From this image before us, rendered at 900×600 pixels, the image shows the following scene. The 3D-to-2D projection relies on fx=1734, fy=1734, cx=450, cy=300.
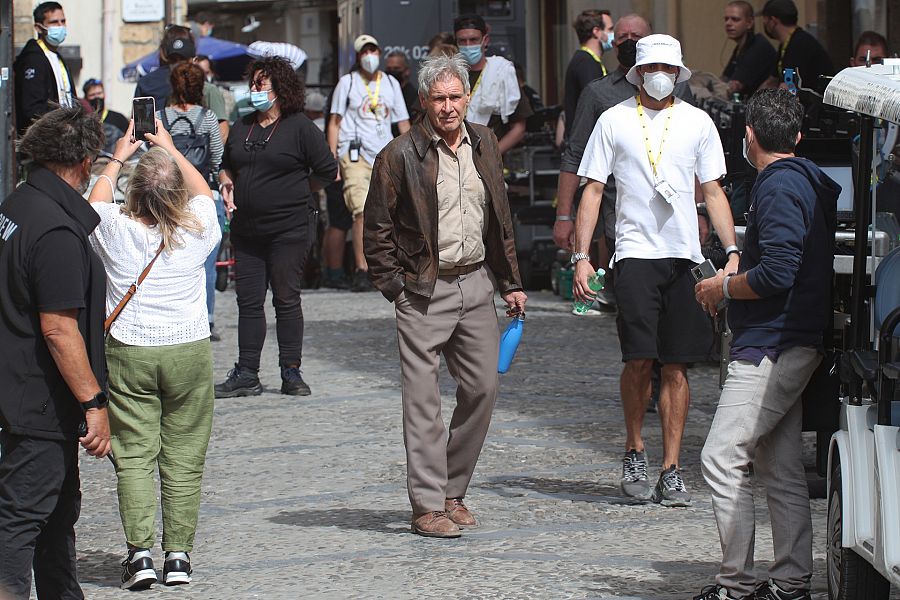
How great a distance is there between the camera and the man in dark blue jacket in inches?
223

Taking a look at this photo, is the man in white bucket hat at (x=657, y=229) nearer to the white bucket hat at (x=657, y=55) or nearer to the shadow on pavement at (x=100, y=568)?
the white bucket hat at (x=657, y=55)

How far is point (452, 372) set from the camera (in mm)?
7371

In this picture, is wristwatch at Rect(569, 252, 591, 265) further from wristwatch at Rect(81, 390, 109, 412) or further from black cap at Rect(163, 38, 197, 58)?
black cap at Rect(163, 38, 197, 58)

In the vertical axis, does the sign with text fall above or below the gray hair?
above

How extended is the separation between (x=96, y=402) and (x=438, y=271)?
6.87 feet

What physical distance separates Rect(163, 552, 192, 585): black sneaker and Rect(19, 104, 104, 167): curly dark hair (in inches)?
62.6

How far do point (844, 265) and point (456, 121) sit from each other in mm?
1673

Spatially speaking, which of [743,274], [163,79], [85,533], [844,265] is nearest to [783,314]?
[743,274]

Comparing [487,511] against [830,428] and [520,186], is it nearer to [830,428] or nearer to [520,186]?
[830,428]

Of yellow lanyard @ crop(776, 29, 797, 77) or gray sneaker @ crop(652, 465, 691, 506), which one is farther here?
yellow lanyard @ crop(776, 29, 797, 77)

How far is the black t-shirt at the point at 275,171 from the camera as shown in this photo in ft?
34.1

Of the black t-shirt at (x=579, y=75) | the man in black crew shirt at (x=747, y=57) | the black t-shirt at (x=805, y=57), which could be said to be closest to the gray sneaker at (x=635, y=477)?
the black t-shirt at (x=579, y=75)

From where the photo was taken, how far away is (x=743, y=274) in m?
5.69

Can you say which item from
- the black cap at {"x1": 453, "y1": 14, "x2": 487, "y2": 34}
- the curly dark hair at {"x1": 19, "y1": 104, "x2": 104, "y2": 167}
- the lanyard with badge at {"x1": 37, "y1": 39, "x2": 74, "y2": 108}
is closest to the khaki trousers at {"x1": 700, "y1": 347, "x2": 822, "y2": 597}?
the curly dark hair at {"x1": 19, "y1": 104, "x2": 104, "y2": 167}
